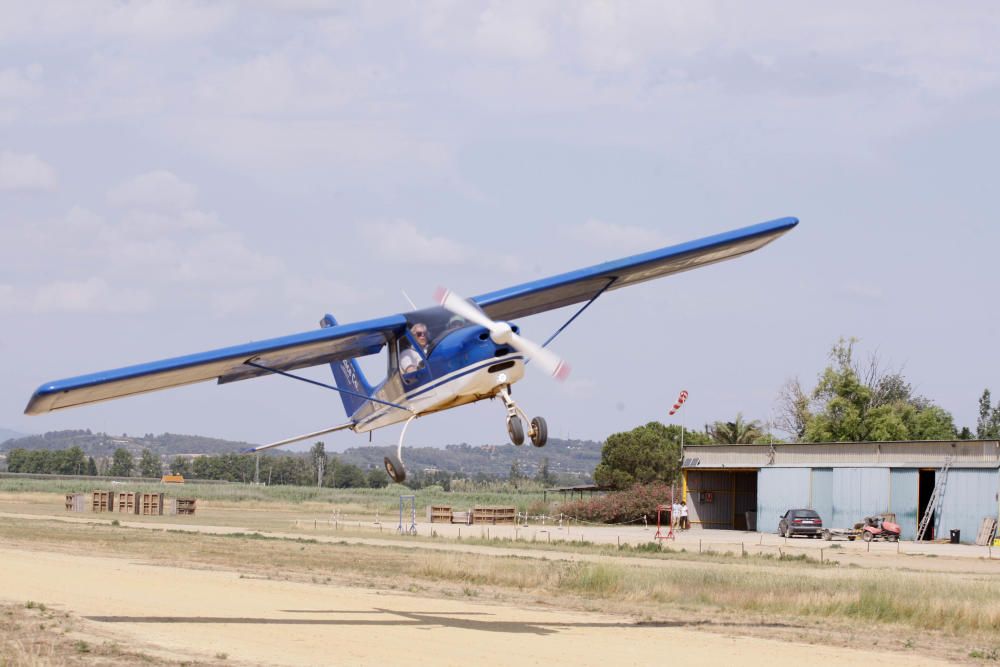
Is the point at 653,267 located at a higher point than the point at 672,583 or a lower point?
higher

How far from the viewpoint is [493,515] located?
65438mm

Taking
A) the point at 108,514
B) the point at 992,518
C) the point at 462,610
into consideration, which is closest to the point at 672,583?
the point at 462,610

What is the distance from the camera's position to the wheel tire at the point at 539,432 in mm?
17500

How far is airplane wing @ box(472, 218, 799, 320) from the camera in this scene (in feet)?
70.5

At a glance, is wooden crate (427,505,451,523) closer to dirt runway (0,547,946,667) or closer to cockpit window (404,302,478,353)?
dirt runway (0,547,946,667)

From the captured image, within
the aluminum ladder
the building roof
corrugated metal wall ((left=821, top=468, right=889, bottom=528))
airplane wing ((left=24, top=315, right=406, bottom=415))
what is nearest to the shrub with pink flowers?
the building roof

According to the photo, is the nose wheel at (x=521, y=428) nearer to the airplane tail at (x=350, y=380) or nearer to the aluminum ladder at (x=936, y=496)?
the airplane tail at (x=350, y=380)

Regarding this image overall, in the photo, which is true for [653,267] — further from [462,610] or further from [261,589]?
[261,589]

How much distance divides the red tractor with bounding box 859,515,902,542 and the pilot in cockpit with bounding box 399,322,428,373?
129ft

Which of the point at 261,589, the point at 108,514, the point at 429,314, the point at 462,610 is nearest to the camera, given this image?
the point at 429,314

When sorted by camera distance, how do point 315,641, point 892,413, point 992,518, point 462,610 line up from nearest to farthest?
point 315,641 < point 462,610 < point 992,518 < point 892,413

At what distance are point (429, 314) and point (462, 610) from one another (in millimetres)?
7508

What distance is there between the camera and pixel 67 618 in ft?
65.7

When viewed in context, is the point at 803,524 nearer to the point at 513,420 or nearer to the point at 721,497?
the point at 721,497
